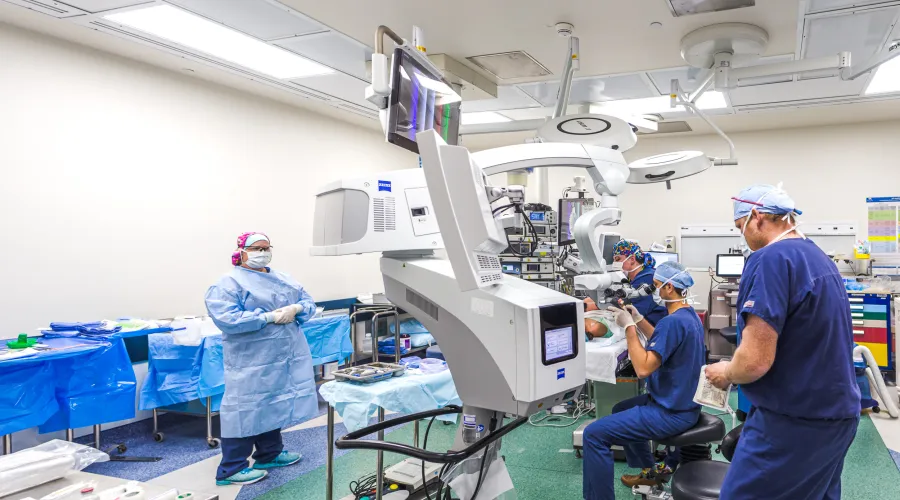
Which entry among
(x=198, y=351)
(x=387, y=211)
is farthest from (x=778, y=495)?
(x=198, y=351)

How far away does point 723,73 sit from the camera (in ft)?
13.1

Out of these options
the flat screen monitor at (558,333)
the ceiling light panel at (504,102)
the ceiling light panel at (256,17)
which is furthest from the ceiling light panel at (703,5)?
the flat screen monitor at (558,333)

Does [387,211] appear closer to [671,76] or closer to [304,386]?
[304,386]

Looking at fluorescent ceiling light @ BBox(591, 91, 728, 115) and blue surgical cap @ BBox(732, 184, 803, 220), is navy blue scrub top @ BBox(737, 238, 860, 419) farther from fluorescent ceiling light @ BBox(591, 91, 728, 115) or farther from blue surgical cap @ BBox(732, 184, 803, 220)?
fluorescent ceiling light @ BBox(591, 91, 728, 115)

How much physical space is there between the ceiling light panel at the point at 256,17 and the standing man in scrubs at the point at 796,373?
10.4ft

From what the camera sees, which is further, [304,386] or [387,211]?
[304,386]

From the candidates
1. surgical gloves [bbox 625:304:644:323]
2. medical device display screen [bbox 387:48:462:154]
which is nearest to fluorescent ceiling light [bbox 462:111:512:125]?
surgical gloves [bbox 625:304:644:323]

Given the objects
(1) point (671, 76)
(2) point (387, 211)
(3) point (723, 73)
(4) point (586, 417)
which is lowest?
(4) point (586, 417)

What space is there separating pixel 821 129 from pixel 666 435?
6.21 meters

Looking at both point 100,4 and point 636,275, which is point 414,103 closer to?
point 636,275

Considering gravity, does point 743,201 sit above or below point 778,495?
→ above

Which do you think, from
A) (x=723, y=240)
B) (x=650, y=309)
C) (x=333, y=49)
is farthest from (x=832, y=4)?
(x=723, y=240)

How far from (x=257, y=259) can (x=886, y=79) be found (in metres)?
5.63

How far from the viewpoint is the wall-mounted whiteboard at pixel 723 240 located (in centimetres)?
691
